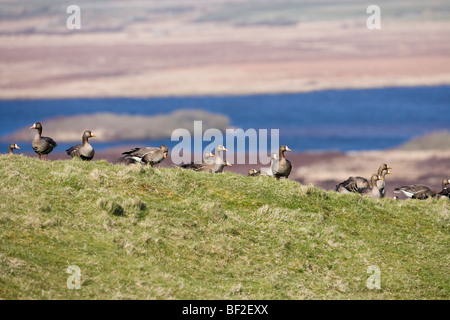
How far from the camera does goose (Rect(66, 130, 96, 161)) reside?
27.1m

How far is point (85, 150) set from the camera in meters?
27.2

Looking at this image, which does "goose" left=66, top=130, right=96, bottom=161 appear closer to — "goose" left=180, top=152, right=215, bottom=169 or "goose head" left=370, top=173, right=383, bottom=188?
"goose" left=180, top=152, right=215, bottom=169

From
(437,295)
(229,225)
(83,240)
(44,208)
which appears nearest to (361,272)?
(437,295)

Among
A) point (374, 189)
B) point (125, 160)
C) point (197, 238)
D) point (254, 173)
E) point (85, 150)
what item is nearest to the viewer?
point (197, 238)

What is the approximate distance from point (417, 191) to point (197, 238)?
14181 millimetres

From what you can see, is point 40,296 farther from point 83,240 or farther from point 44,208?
point 44,208

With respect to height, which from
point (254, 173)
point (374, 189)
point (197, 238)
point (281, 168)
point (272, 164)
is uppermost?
point (254, 173)

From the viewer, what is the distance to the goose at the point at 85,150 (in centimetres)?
2709

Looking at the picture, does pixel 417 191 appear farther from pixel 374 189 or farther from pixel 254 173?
pixel 254 173

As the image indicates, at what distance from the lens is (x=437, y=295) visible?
63.7 ft

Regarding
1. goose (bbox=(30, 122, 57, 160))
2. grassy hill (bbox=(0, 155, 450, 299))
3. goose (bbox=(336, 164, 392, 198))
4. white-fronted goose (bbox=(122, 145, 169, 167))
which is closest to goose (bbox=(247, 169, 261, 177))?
goose (bbox=(336, 164, 392, 198))

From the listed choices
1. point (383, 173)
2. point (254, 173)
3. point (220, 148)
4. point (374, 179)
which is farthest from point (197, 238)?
point (383, 173)

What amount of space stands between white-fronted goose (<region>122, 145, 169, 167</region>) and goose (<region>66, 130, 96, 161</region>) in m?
1.48

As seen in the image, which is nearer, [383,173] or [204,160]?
[204,160]
